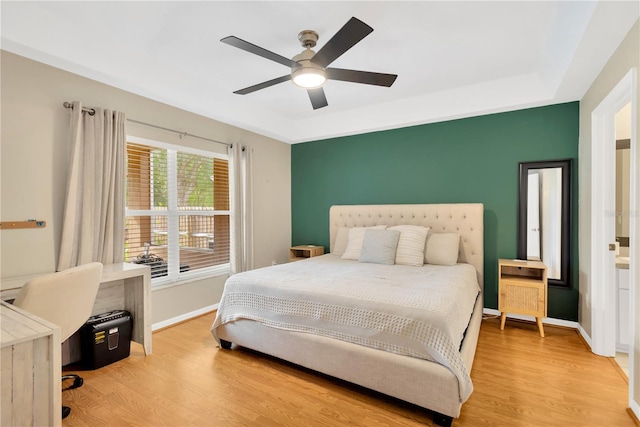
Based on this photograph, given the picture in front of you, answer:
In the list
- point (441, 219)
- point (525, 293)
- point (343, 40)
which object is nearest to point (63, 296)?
point (343, 40)

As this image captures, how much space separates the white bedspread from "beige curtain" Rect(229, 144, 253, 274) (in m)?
1.26

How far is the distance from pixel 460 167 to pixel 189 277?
361 centimetres

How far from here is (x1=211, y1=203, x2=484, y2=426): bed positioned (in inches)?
70.8

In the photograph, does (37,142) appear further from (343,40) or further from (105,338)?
(343,40)

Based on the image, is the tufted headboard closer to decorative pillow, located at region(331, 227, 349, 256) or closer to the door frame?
decorative pillow, located at region(331, 227, 349, 256)

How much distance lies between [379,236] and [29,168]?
3.22m

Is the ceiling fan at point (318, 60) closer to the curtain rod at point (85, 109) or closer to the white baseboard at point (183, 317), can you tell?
the curtain rod at point (85, 109)

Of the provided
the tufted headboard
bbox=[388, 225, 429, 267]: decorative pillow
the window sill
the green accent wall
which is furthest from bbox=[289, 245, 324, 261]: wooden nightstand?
bbox=[388, 225, 429, 267]: decorative pillow

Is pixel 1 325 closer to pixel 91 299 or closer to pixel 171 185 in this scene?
pixel 91 299

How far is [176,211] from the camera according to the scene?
11.7 ft

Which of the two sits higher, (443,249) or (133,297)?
(443,249)

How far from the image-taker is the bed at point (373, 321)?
180 cm

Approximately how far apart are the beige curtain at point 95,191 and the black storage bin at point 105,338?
1.67 feet

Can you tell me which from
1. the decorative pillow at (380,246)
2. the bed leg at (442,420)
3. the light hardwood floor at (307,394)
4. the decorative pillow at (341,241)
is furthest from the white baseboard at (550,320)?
the bed leg at (442,420)
